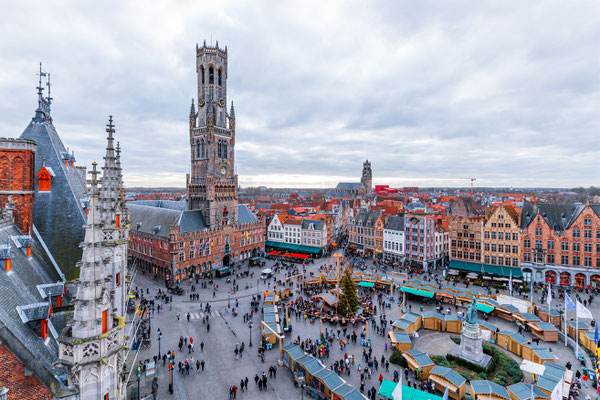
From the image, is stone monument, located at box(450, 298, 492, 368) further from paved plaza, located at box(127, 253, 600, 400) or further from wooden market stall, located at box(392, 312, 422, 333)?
wooden market stall, located at box(392, 312, 422, 333)

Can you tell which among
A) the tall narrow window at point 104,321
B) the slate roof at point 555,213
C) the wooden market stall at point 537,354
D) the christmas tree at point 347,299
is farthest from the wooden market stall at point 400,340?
the slate roof at point 555,213

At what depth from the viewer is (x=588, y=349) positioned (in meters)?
27.2

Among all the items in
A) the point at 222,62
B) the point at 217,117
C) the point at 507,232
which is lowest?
the point at 507,232

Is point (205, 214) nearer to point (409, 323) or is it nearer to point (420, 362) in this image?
point (409, 323)

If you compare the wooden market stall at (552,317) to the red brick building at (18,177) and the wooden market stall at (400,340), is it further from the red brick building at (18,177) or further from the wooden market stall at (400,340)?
the red brick building at (18,177)

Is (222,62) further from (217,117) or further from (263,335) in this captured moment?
(263,335)

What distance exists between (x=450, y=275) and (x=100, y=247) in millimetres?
54563

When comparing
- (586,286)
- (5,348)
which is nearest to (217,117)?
(5,348)

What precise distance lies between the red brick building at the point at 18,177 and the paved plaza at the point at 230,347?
44.4 ft

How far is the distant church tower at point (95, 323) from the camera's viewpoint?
10.5 meters

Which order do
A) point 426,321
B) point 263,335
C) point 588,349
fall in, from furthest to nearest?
point 426,321, point 263,335, point 588,349

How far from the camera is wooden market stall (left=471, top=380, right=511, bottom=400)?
1964 cm

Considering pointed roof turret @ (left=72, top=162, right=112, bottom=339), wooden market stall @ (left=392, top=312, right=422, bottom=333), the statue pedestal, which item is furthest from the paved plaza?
pointed roof turret @ (left=72, top=162, right=112, bottom=339)

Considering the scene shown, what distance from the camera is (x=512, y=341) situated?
1098 inches
